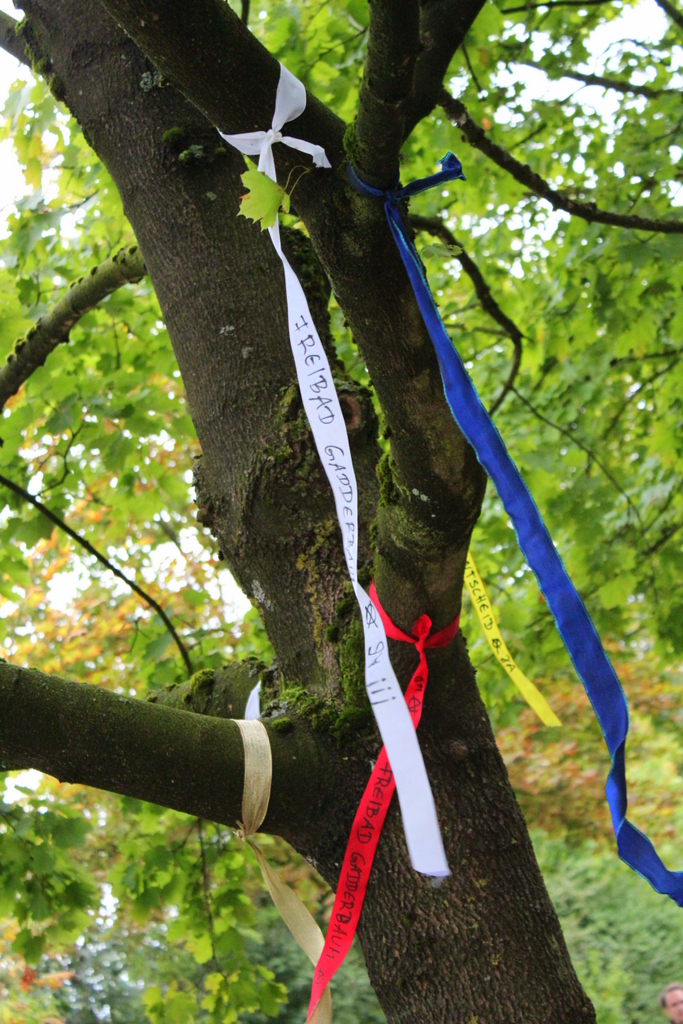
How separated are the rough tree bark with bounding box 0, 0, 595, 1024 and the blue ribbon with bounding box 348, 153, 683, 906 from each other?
0.04m

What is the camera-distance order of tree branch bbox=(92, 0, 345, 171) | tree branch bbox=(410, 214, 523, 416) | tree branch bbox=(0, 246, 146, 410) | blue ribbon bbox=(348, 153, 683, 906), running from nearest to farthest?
blue ribbon bbox=(348, 153, 683, 906) → tree branch bbox=(92, 0, 345, 171) → tree branch bbox=(410, 214, 523, 416) → tree branch bbox=(0, 246, 146, 410)

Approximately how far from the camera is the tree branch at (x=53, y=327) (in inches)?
110

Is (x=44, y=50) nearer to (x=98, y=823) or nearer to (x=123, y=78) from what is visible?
(x=123, y=78)

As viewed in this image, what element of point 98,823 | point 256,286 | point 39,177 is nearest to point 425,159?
point 39,177

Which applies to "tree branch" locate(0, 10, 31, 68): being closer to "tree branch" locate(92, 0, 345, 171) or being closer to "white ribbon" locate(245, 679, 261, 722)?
"tree branch" locate(92, 0, 345, 171)

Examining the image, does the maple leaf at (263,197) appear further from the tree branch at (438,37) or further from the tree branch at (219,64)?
the tree branch at (438,37)

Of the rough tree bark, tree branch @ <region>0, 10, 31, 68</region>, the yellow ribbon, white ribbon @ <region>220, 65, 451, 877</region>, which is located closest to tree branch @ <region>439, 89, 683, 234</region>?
the rough tree bark

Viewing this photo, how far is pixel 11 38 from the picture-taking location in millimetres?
2445

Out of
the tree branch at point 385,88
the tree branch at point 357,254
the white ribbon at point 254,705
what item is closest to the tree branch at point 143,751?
the white ribbon at point 254,705

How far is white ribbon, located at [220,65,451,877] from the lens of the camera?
119 centimetres

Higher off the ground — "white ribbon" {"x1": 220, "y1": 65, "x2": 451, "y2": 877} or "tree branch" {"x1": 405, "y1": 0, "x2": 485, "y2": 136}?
"tree branch" {"x1": 405, "y1": 0, "x2": 485, "y2": 136}

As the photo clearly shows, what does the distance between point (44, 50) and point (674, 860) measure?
10.4 m

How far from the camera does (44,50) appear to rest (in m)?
2.27

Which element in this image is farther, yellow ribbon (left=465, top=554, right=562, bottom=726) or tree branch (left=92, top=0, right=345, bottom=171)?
yellow ribbon (left=465, top=554, right=562, bottom=726)
